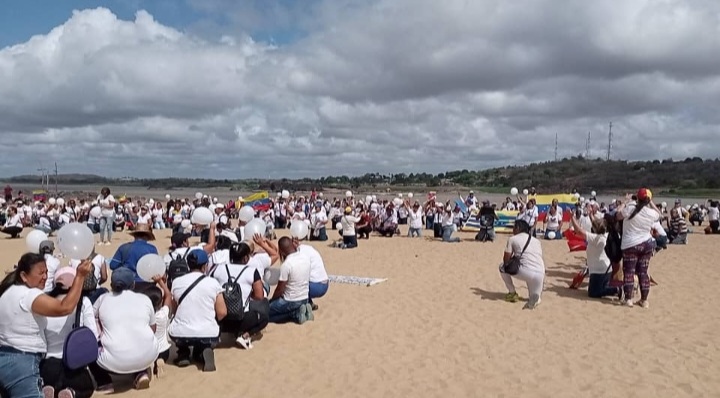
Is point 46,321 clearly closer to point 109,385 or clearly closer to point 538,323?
point 109,385

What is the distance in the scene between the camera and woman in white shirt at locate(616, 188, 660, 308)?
8094 millimetres

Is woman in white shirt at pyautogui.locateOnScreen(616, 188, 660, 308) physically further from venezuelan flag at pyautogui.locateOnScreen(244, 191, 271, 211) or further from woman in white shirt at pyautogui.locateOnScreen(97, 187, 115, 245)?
venezuelan flag at pyautogui.locateOnScreen(244, 191, 271, 211)

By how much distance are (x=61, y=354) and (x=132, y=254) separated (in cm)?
195

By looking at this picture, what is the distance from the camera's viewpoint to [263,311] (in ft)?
21.4

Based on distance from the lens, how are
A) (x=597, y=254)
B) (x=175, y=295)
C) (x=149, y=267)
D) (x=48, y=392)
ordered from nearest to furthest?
(x=48, y=392), (x=149, y=267), (x=175, y=295), (x=597, y=254)

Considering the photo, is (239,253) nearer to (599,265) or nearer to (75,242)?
(75,242)

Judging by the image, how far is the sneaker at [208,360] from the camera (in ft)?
18.4

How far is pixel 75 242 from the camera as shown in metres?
4.52

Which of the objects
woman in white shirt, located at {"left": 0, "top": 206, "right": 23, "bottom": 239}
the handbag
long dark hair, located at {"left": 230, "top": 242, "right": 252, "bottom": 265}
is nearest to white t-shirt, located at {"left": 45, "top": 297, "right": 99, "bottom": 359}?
long dark hair, located at {"left": 230, "top": 242, "right": 252, "bottom": 265}

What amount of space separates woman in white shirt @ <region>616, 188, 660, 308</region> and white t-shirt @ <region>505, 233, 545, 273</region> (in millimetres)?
1225

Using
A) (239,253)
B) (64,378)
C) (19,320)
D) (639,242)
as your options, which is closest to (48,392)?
(64,378)

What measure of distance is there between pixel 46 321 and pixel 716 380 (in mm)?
6007

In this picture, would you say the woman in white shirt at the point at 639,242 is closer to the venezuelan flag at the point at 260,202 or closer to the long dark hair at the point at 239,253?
the long dark hair at the point at 239,253

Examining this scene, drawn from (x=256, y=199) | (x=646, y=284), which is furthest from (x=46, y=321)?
(x=256, y=199)
